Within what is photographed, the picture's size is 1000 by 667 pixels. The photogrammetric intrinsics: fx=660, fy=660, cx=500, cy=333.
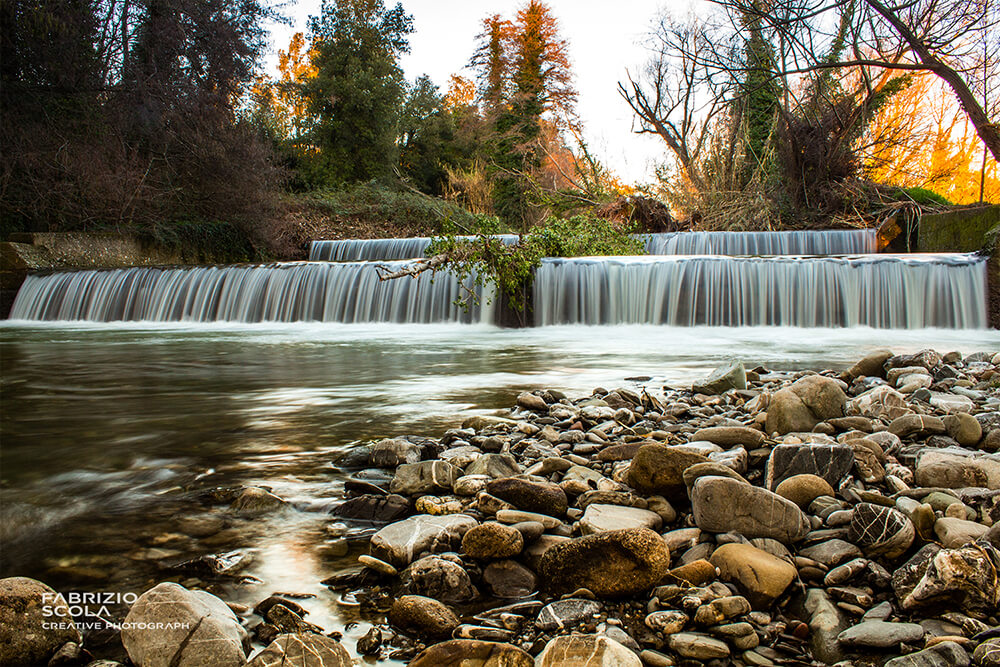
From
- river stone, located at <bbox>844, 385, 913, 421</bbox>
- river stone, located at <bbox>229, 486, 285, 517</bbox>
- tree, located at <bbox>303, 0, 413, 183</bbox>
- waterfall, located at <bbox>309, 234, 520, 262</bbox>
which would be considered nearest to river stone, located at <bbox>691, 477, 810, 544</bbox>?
river stone, located at <bbox>229, 486, 285, 517</bbox>

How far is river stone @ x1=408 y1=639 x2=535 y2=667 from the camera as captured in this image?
1.21m

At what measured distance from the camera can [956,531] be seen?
1613 millimetres

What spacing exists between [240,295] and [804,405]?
1115cm

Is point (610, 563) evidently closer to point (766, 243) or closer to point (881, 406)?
point (881, 406)

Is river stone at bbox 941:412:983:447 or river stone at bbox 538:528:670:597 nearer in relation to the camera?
river stone at bbox 538:528:670:597

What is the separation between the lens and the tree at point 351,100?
24797 mm

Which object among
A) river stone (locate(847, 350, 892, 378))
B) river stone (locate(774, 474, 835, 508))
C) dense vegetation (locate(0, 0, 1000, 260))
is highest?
dense vegetation (locate(0, 0, 1000, 260))

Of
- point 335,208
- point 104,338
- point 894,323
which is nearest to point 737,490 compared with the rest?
point 894,323

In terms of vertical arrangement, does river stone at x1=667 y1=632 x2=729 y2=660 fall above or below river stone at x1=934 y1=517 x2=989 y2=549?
below

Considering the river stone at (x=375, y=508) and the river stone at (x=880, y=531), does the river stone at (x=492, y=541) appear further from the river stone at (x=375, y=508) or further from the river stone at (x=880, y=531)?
the river stone at (x=880, y=531)

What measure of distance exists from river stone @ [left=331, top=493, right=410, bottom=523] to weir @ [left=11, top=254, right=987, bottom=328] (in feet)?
23.0

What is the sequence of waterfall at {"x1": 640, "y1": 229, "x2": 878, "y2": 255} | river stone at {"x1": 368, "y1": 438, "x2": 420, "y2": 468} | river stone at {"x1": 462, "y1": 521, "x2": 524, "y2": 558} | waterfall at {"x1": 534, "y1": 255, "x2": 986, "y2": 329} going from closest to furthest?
river stone at {"x1": 462, "y1": 521, "x2": 524, "y2": 558} → river stone at {"x1": 368, "y1": 438, "x2": 420, "y2": 468} → waterfall at {"x1": 534, "y1": 255, "x2": 986, "y2": 329} → waterfall at {"x1": 640, "y1": 229, "x2": 878, "y2": 255}

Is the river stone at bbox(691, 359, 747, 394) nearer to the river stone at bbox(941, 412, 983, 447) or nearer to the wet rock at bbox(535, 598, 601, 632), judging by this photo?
the river stone at bbox(941, 412, 983, 447)

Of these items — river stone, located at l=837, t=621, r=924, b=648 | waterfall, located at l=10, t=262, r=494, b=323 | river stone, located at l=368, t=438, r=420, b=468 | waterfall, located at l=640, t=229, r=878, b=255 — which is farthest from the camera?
waterfall, located at l=640, t=229, r=878, b=255
